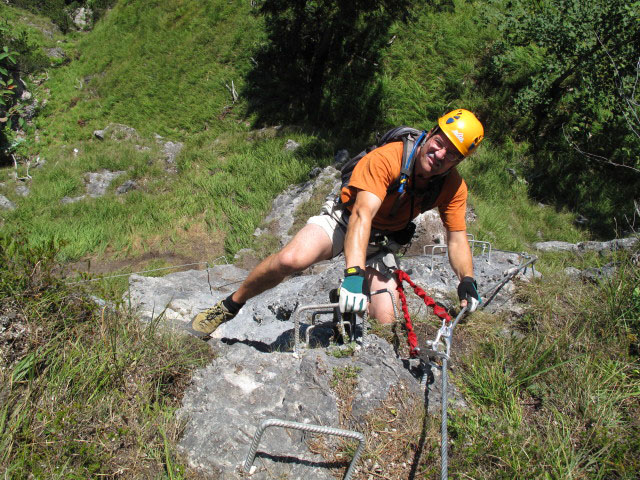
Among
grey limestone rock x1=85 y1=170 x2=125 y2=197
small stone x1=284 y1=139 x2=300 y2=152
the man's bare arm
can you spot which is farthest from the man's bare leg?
grey limestone rock x1=85 y1=170 x2=125 y2=197

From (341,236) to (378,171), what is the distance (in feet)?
2.04

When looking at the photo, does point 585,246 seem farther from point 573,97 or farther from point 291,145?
point 291,145

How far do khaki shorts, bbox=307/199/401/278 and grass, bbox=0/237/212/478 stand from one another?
1194mm

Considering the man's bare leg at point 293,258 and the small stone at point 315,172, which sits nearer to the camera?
the man's bare leg at point 293,258

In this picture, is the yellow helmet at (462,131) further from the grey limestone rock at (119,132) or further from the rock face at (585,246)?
the grey limestone rock at (119,132)

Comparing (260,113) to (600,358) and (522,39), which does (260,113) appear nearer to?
(522,39)

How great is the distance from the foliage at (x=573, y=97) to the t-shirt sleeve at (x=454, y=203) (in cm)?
463

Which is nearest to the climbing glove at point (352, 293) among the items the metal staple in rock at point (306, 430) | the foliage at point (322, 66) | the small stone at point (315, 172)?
the metal staple in rock at point (306, 430)

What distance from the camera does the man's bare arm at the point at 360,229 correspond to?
2.76 meters

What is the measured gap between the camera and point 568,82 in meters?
9.24

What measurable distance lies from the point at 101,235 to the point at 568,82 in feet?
31.1

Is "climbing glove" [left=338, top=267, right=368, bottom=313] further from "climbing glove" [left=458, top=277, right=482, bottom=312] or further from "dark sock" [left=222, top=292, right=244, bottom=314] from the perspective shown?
"dark sock" [left=222, top=292, right=244, bottom=314]

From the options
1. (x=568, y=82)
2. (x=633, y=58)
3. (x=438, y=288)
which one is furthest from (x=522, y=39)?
(x=438, y=288)

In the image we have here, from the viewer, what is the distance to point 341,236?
3367 millimetres
